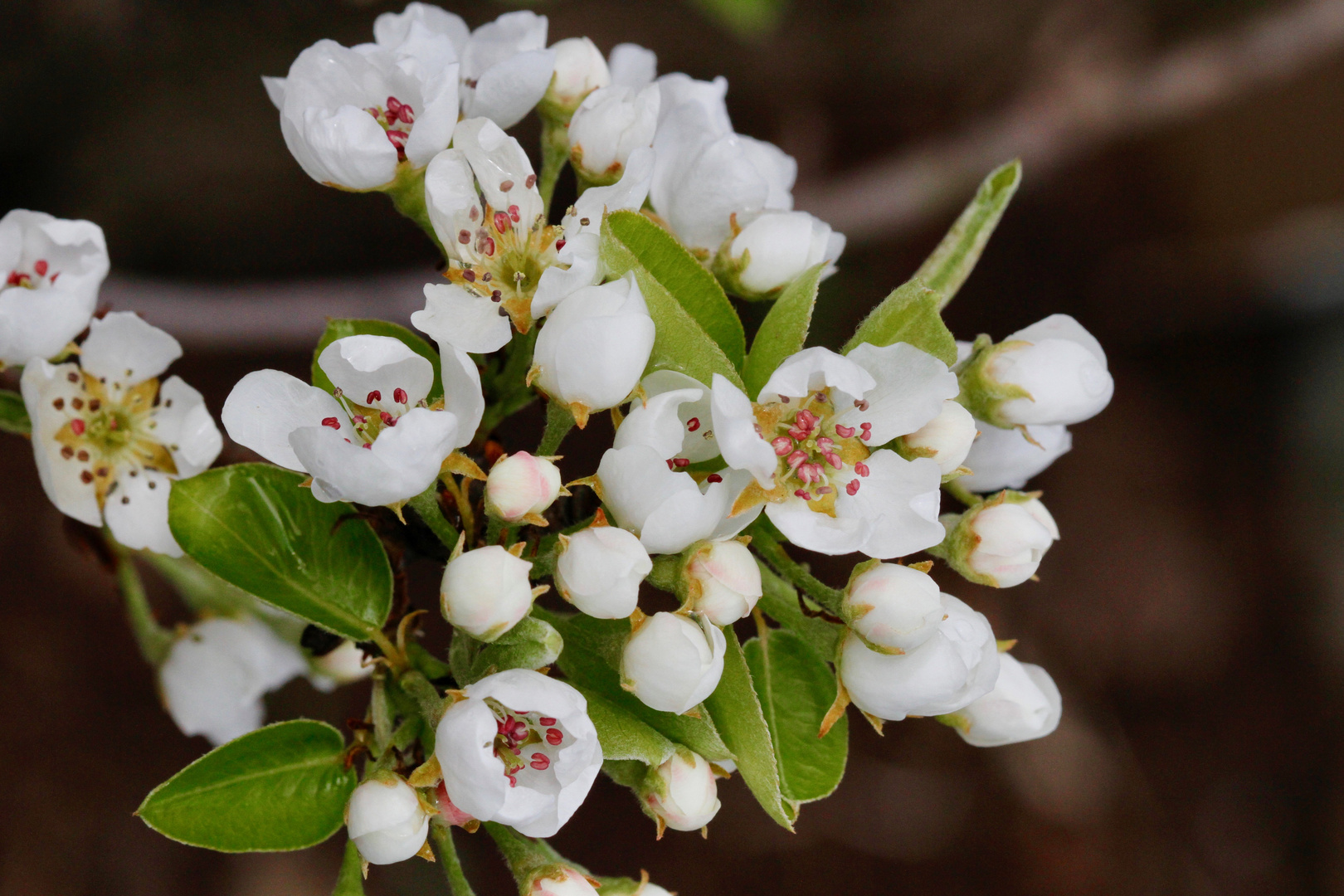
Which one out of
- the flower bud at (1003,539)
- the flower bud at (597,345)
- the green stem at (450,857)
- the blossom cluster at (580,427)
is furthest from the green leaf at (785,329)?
the green stem at (450,857)

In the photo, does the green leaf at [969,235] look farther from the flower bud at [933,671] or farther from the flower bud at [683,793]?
A: the flower bud at [683,793]

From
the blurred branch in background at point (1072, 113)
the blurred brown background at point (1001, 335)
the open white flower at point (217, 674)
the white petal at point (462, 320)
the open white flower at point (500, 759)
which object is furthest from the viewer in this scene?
the blurred brown background at point (1001, 335)

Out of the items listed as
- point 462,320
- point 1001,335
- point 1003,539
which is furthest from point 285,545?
point 1001,335

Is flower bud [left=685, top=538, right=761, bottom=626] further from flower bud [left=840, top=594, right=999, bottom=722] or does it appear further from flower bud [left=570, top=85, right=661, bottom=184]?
flower bud [left=570, top=85, right=661, bottom=184]

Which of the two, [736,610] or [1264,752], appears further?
[1264,752]

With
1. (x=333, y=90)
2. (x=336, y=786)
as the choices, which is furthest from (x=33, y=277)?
(x=336, y=786)

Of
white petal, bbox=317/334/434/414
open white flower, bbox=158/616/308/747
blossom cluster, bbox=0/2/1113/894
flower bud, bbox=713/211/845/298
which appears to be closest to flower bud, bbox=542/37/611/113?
blossom cluster, bbox=0/2/1113/894

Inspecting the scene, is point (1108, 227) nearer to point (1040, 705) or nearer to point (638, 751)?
point (1040, 705)
